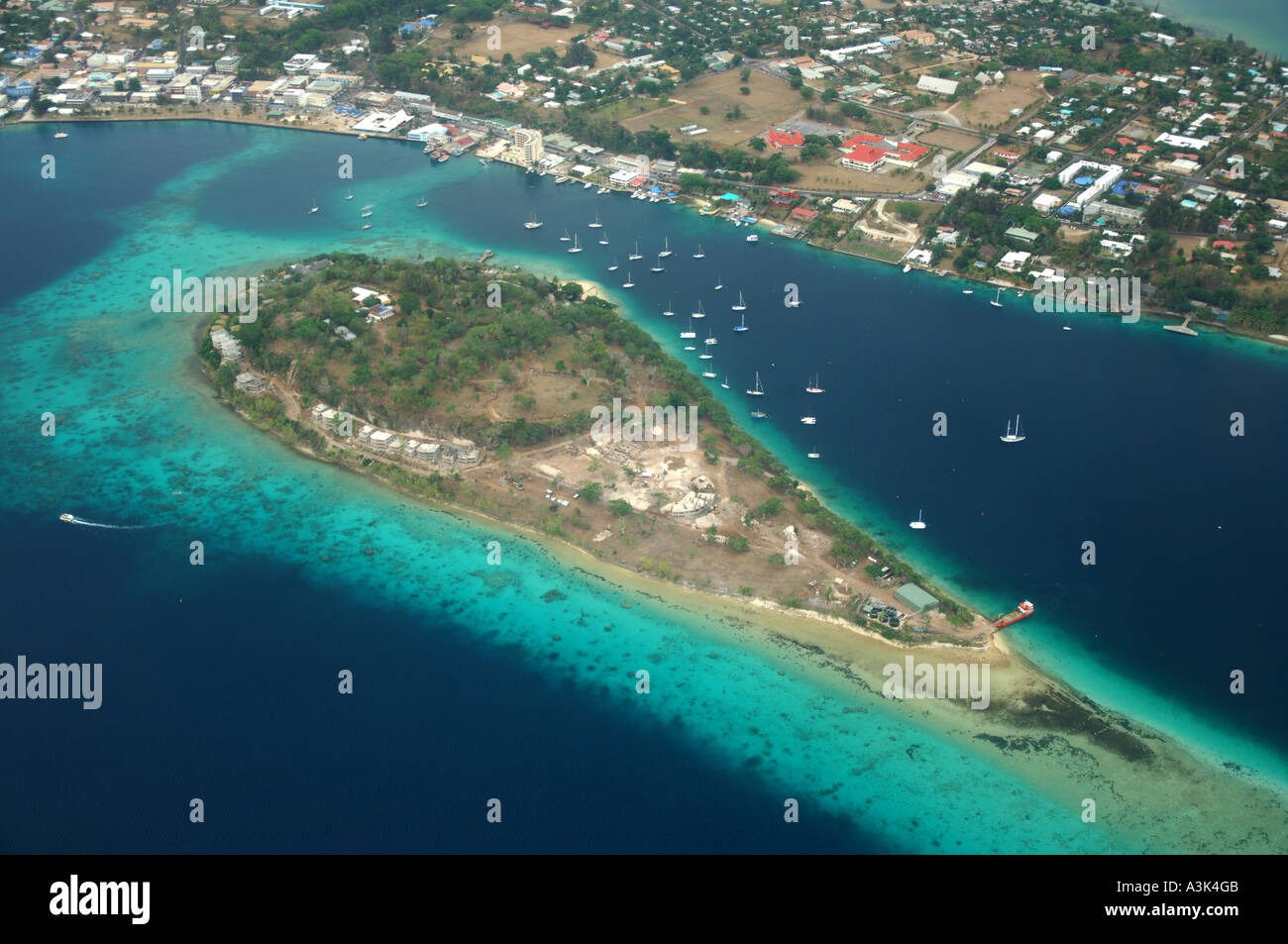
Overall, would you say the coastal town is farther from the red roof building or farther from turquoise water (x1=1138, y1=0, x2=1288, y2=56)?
turquoise water (x1=1138, y1=0, x2=1288, y2=56)

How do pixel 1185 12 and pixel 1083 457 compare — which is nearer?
pixel 1083 457

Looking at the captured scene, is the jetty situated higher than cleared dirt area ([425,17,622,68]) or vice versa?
cleared dirt area ([425,17,622,68])

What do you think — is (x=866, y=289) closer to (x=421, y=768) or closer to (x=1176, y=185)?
(x=1176, y=185)

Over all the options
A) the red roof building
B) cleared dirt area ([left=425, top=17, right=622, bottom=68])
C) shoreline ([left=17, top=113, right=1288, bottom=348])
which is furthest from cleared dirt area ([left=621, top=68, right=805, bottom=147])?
cleared dirt area ([left=425, top=17, right=622, bottom=68])

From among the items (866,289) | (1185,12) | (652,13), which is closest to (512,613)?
(866,289)

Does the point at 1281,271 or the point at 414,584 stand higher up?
the point at 1281,271

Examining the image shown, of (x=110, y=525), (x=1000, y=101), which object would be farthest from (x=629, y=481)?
(x=1000, y=101)

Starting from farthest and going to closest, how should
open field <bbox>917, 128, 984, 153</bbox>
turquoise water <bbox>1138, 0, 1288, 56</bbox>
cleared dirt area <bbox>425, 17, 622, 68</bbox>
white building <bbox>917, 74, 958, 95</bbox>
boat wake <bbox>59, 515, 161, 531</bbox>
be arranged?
turquoise water <bbox>1138, 0, 1288, 56</bbox>, cleared dirt area <bbox>425, 17, 622, 68</bbox>, white building <bbox>917, 74, 958, 95</bbox>, open field <bbox>917, 128, 984, 153</bbox>, boat wake <bbox>59, 515, 161, 531</bbox>
